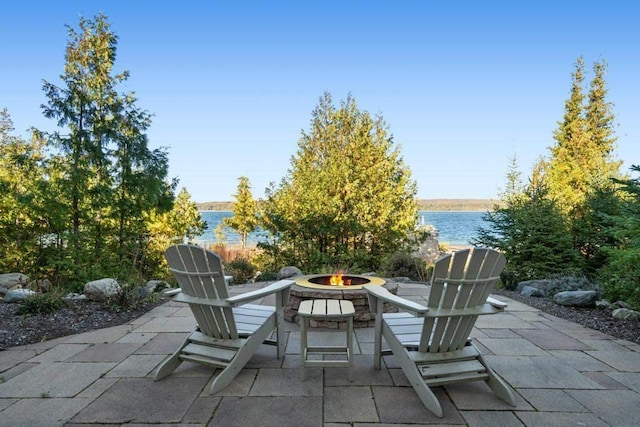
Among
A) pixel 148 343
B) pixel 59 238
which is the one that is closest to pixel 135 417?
pixel 148 343

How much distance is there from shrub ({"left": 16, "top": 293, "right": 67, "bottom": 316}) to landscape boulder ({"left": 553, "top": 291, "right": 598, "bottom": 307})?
614 centimetres

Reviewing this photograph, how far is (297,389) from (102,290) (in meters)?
3.46

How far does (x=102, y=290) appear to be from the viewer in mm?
4695

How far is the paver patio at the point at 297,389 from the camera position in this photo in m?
2.01

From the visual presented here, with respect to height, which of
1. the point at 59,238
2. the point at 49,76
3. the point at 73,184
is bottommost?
the point at 59,238

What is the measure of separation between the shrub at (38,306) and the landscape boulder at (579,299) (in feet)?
20.1

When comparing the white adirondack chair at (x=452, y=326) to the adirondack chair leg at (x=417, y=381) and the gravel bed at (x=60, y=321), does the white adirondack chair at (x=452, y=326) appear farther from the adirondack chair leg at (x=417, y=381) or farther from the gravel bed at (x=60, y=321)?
the gravel bed at (x=60, y=321)

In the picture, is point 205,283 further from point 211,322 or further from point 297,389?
point 297,389

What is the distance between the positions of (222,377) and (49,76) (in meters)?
6.73

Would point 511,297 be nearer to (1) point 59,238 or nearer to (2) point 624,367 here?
(2) point 624,367

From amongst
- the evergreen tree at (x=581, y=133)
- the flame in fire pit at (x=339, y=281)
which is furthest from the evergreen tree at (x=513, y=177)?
the flame in fire pit at (x=339, y=281)

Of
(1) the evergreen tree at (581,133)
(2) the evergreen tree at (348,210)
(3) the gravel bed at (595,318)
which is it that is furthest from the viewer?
(1) the evergreen tree at (581,133)

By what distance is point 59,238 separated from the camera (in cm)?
703

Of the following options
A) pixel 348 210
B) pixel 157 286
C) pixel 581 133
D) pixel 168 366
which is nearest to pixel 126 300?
pixel 157 286
